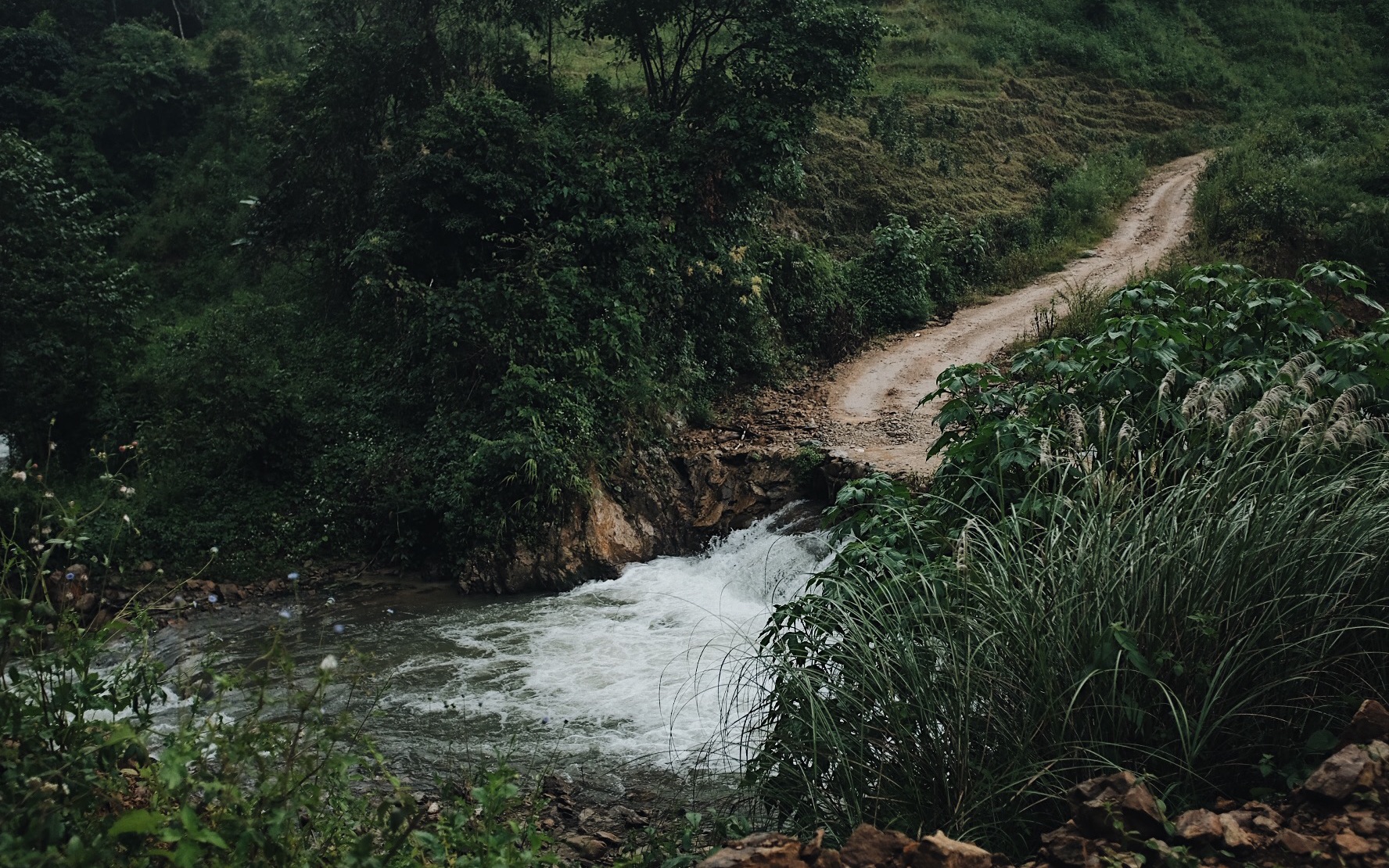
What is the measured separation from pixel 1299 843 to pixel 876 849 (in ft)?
3.99

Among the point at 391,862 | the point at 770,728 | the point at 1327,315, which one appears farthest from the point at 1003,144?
the point at 391,862

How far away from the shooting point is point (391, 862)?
3.51 metres

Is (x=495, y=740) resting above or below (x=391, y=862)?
below

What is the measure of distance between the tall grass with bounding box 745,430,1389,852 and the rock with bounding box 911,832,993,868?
475 millimetres

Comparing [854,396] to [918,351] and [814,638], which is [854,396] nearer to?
[918,351]

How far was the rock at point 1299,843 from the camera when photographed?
294 centimetres

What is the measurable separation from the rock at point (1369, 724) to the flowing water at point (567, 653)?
2.27 metres

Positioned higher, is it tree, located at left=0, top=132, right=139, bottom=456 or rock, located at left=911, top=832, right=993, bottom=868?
tree, located at left=0, top=132, right=139, bottom=456

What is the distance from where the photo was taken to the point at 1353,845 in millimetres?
2906

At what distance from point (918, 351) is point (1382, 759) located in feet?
41.5

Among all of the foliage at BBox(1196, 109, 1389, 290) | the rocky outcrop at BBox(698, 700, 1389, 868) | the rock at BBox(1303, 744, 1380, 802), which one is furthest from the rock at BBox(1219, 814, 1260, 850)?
the foliage at BBox(1196, 109, 1389, 290)

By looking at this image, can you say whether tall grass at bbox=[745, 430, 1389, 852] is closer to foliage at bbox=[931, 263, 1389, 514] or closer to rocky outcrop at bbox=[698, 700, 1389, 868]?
rocky outcrop at bbox=[698, 700, 1389, 868]

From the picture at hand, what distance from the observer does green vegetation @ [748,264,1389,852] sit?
3.65 meters

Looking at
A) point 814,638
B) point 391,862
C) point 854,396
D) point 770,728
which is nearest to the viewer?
point 391,862
